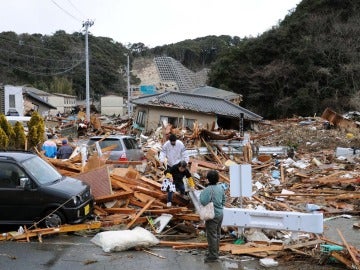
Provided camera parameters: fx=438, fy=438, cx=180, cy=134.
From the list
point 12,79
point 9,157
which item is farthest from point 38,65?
point 9,157

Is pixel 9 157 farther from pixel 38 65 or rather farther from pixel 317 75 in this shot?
pixel 38 65

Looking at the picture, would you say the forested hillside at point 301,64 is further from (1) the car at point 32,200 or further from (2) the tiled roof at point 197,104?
(1) the car at point 32,200

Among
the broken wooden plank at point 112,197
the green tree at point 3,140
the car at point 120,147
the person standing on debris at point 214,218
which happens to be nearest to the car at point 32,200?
the broken wooden plank at point 112,197

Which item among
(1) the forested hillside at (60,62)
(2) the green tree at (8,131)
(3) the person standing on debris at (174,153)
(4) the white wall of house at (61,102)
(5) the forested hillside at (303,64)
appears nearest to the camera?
(3) the person standing on debris at (174,153)

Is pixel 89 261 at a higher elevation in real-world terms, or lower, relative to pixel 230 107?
lower

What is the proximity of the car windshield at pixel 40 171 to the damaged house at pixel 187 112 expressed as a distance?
2120 cm

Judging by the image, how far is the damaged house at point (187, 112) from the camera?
32562 mm

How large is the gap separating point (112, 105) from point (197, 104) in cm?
4520

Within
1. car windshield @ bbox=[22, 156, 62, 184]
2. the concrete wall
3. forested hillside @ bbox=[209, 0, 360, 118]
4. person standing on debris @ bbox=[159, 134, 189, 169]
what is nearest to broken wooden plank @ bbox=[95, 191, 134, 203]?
car windshield @ bbox=[22, 156, 62, 184]

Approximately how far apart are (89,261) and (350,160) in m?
13.8

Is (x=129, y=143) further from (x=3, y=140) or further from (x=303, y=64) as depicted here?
(x=303, y=64)

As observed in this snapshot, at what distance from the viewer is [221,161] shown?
1847 centimetres

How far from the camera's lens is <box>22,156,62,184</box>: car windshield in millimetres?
9289

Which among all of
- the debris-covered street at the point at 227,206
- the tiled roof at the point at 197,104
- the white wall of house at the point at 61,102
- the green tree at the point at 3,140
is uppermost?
the white wall of house at the point at 61,102
